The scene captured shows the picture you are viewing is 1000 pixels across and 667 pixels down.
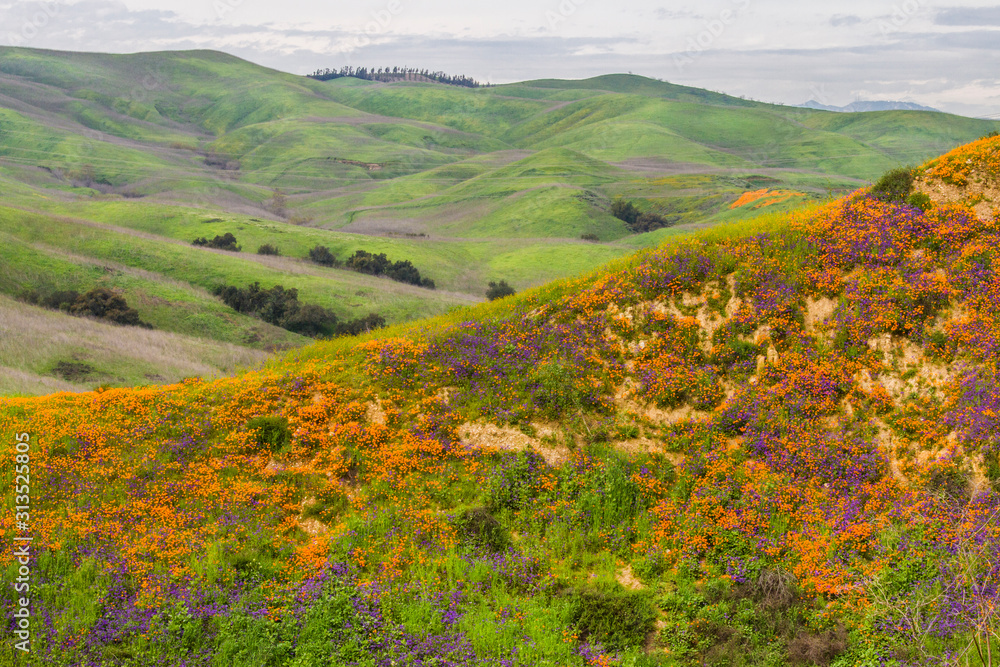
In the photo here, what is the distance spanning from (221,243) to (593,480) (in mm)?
94505

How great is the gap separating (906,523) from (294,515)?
13802 millimetres

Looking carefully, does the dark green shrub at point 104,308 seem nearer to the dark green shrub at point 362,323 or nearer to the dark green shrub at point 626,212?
the dark green shrub at point 362,323

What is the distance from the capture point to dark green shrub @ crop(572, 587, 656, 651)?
37.9 ft

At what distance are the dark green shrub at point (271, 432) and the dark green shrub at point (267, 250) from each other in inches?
3256

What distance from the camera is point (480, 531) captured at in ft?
47.8

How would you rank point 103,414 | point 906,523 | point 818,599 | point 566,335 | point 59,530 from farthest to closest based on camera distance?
point 566,335, point 103,414, point 59,530, point 906,523, point 818,599

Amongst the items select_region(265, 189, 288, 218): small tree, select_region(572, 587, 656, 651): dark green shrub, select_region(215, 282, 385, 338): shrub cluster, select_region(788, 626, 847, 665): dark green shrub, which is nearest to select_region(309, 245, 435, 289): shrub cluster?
select_region(215, 282, 385, 338): shrub cluster

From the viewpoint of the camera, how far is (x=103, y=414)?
61.6ft

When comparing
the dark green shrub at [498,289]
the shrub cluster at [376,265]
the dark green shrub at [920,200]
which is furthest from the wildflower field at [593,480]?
the shrub cluster at [376,265]

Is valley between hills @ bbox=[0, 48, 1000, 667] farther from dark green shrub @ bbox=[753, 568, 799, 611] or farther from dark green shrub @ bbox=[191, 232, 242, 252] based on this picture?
dark green shrub @ bbox=[191, 232, 242, 252]

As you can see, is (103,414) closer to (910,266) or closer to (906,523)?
(906,523)

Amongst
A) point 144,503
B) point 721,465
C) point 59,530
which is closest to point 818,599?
point 721,465

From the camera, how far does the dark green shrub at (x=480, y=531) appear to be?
1423cm

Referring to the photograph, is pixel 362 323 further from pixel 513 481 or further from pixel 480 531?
pixel 480 531
